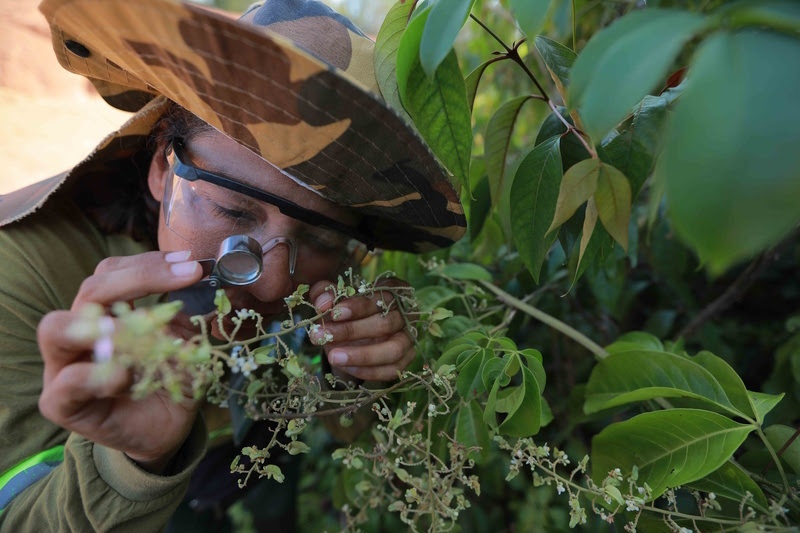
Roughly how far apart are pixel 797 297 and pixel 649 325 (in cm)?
78

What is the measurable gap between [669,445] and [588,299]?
0.92 m

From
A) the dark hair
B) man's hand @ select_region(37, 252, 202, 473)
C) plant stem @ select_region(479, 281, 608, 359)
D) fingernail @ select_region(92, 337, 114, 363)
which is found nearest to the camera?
fingernail @ select_region(92, 337, 114, 363)

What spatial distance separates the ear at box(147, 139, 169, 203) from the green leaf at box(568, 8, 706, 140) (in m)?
0.97

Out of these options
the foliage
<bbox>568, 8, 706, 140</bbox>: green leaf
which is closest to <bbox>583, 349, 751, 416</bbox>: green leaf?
the foliage

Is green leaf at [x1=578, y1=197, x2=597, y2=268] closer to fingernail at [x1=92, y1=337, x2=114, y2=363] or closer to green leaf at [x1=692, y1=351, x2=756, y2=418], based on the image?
green leaf at [x1=692, y1=351, x2=756, y2=418]

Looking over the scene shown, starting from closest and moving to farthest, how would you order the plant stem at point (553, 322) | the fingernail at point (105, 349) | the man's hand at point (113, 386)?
1. the fingernail at point (105, 349)
2. the man's hand at point (113, 386)
3. the plant stem at point (553, 322)

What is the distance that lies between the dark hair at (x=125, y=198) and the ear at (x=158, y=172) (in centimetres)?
3

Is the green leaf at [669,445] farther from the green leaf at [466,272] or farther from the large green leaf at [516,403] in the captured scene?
the green leaf at [466,272]

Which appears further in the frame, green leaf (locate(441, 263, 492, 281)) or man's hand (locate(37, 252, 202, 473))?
green leaf (locate(441, 263, 492, 281))

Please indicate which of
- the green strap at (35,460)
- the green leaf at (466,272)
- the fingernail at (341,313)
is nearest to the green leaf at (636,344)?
the green leaf at (466,272)

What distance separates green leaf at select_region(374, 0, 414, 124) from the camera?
82 cm

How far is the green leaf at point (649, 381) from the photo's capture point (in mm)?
810

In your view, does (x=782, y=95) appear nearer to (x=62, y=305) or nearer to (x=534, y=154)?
(x=534, y=154)

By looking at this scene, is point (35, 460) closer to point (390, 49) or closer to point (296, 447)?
point (296, 447)
